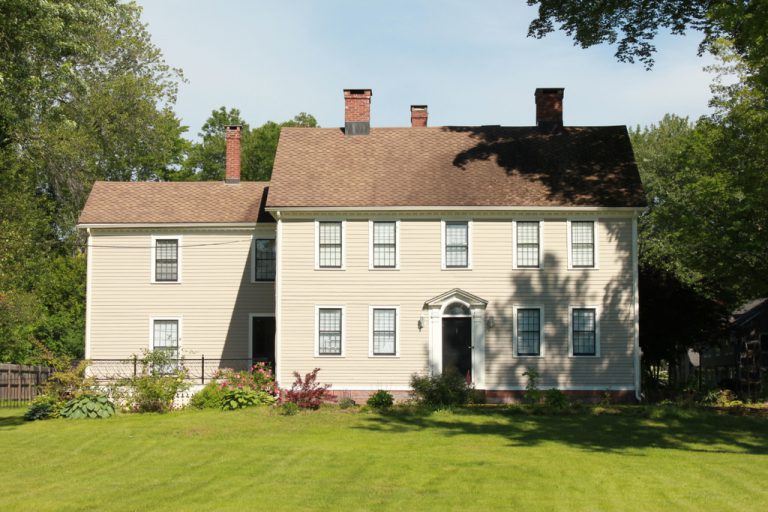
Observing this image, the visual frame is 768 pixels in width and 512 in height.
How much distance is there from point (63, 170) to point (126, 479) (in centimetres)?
3629

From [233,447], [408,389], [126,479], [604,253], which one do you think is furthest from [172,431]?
[604,253]

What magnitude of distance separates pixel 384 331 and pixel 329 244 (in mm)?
3195

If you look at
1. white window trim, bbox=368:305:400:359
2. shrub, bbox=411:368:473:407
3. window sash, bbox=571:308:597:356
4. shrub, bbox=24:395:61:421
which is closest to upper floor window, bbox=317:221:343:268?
white window trim, bbox=368:305:400:359

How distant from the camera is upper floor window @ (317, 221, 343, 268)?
1206 inches

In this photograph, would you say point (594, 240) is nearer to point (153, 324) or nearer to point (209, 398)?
point (209, 398)

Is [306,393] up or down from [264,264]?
down

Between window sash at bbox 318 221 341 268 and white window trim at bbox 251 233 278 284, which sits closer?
window sash at bbox 318 221 341 268

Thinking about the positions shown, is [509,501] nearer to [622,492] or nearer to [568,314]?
[622,492]

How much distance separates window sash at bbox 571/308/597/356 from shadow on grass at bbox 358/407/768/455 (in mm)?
3237

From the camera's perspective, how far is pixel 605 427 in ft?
78.7

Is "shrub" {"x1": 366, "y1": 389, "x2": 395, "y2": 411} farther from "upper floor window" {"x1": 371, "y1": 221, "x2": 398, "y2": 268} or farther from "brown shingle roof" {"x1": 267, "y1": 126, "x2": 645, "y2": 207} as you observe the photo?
"brown shingle roof" {"x1": 267, "y1": 126, "x2": 645, "y2": 207}

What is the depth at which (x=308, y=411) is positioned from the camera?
90.7ft

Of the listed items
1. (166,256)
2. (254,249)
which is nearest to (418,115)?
(254,249)

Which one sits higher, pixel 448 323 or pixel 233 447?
pixel 448 323
